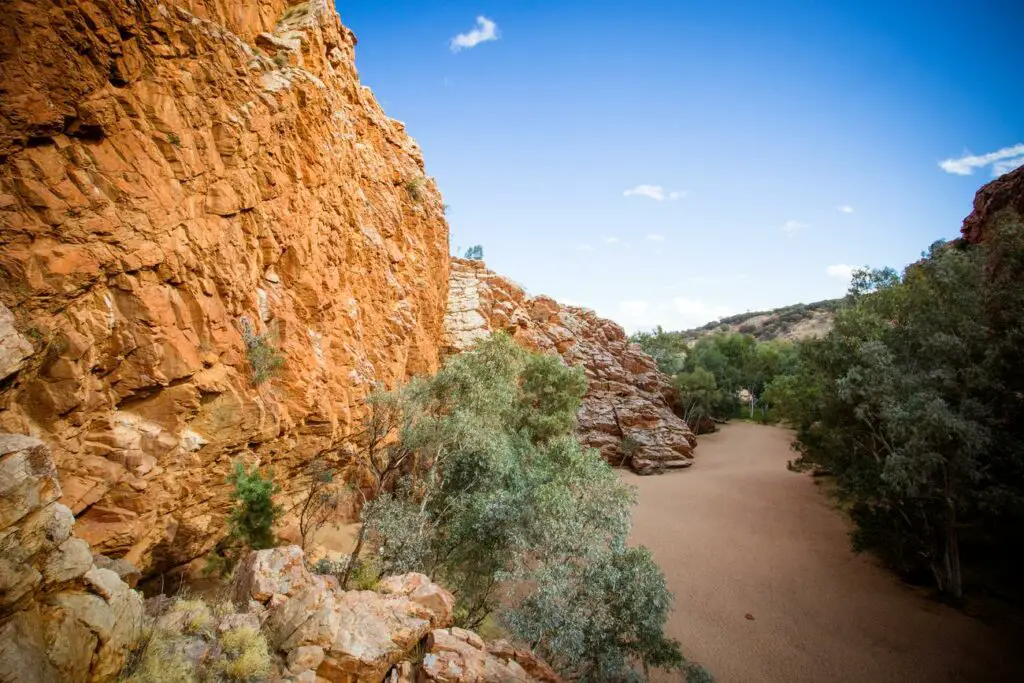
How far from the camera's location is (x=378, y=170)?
19.8 m

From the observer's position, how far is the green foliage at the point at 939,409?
1341cm

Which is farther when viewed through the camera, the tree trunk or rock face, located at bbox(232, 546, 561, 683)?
the tree trunk

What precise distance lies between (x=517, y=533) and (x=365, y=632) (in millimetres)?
5117

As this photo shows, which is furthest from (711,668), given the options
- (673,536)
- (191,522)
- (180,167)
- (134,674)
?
(180,167)

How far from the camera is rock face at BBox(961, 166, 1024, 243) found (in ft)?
77.7

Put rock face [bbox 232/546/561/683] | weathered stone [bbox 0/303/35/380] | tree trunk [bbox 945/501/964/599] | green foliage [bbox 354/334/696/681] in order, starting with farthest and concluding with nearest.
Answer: tree trunk [bbox 945/501/964/599] → green foliage [bbox 354/334/696/681] → rock face [bbox 232/546/561/683] → weathered stone [bbox 0/303/35/380]

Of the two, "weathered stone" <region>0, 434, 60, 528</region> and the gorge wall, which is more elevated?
the gorge wall

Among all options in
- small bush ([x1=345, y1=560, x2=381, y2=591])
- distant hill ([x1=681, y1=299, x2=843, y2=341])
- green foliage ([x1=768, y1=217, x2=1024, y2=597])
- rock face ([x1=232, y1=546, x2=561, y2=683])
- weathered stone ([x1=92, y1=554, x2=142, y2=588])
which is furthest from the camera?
distant hill ([x1=681, y1=299, x2=843, y2=341])

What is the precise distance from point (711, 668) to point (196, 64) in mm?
24561

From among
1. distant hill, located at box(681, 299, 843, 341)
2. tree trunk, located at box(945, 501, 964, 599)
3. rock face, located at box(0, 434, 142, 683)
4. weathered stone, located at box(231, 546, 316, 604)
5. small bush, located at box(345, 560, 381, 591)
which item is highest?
distant hill, located at box(681, 299, 843, 341)

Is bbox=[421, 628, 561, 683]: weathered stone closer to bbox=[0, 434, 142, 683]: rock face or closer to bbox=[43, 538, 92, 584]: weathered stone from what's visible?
bbox=[0, 434, 142, 683]: rock face

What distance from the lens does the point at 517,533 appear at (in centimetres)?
1250

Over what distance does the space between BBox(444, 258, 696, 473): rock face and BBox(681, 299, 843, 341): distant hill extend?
181 feet

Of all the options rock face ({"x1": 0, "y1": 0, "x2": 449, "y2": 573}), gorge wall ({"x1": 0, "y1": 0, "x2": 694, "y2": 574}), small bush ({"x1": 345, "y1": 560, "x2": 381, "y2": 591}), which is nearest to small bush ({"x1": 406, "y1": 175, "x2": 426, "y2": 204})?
gorge wall ({"x1": 0, "y1": 0, "x2": 694, "y2": 574})
